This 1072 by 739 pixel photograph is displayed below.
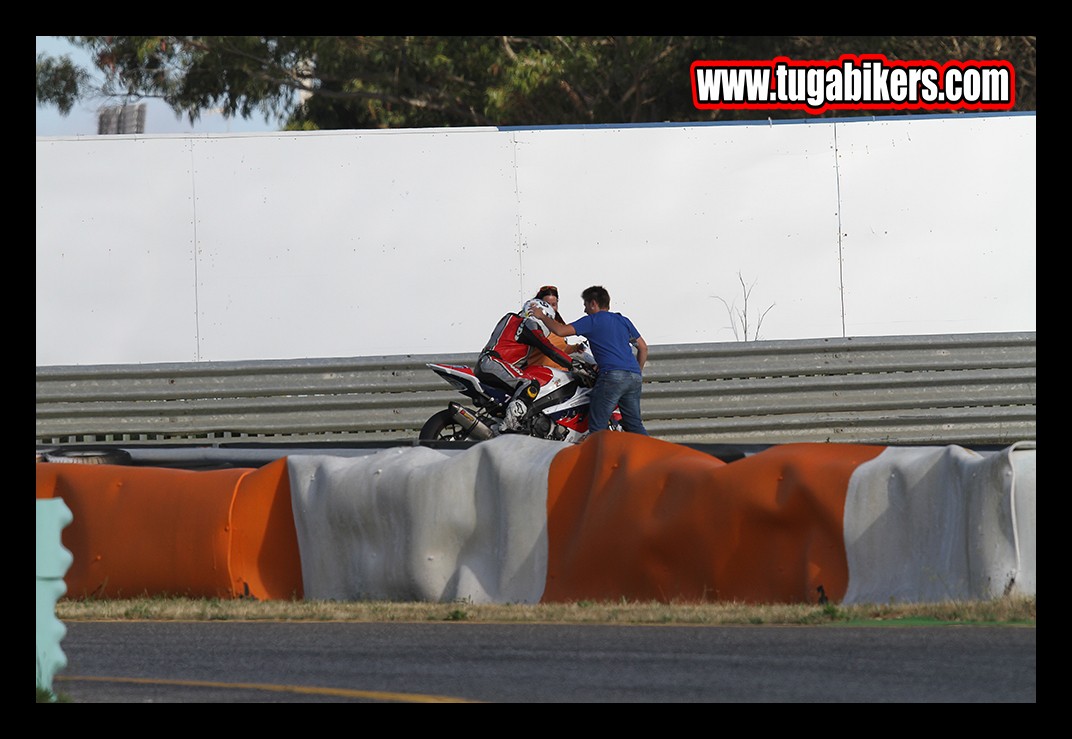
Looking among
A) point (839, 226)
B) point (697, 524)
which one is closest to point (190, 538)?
point (697, 524)

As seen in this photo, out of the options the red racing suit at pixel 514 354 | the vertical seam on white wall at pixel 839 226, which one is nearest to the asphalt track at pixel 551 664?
the red racing suit at pixel 514 354

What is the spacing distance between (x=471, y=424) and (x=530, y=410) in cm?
52

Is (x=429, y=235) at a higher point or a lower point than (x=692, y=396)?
higher

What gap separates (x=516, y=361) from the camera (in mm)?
14016

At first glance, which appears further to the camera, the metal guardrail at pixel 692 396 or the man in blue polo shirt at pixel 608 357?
the metal guardrail at pixel 692 396

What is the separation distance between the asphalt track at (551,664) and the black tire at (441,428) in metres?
5.31

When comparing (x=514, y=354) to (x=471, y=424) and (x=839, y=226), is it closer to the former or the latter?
(x=471, y=424)

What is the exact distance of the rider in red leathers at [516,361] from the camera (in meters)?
13.8

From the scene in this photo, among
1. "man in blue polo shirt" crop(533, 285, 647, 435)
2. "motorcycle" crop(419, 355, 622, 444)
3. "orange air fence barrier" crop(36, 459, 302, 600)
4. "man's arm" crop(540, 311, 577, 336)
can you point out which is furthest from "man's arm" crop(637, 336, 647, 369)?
"orange air fence barrier" crop(36, 459, 302, 600)

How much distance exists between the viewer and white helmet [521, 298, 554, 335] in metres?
13.9

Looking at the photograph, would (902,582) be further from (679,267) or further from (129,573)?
(679,267)

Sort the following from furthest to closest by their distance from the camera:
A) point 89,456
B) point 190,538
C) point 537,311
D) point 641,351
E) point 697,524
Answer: point 641,351 < point 537,311 < point 89,456 < point 190,538 < point 697,524

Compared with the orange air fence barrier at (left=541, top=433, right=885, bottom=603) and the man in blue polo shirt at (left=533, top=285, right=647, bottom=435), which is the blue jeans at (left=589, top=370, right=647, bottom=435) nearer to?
the man in blue polo shirt at (left=533, top=285, right=647, bottom=435)

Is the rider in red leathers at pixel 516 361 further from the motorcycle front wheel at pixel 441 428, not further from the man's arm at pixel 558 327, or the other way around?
the motorcycle front wheel at pixel 441 428
